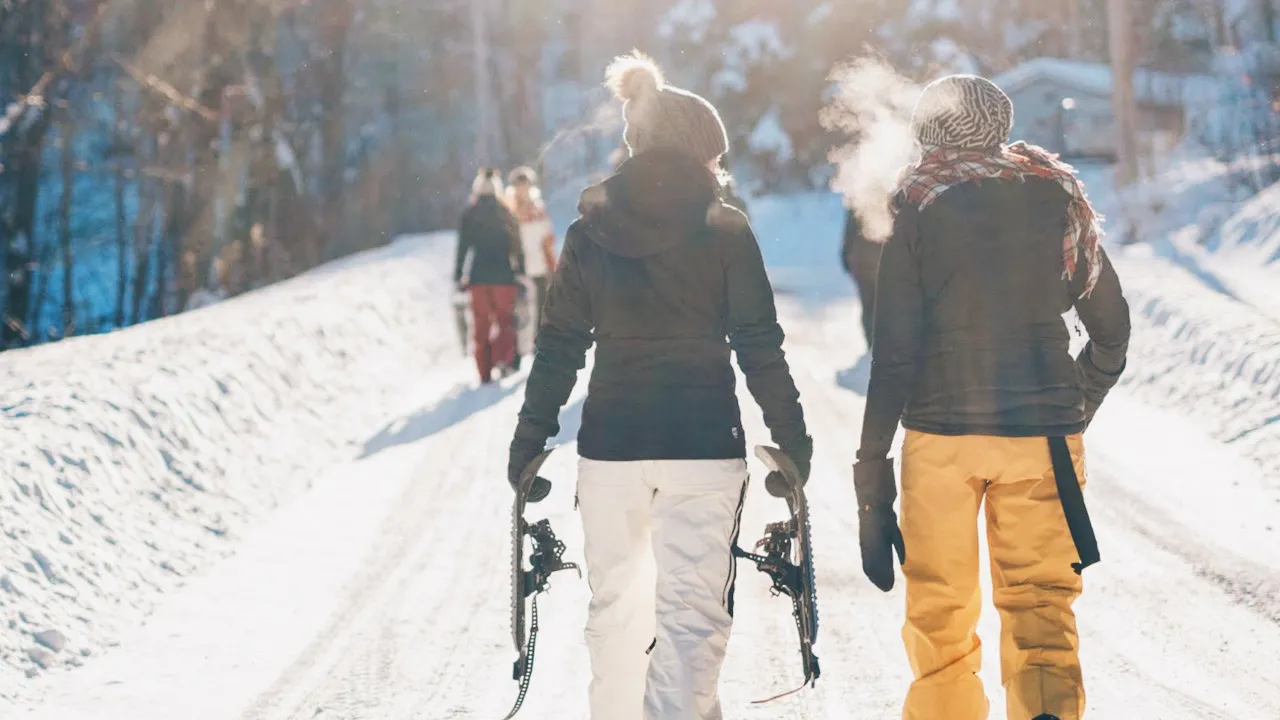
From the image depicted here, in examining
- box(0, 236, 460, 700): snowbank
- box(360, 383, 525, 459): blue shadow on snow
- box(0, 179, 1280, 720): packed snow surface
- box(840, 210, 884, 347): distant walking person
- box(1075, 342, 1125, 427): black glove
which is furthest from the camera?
box(840, 210, 884, 347): distant walking person

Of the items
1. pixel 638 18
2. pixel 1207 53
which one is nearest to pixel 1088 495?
pixel 1207 53

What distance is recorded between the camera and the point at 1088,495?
8102 millimetres

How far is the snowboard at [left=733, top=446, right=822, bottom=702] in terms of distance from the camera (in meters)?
4.01

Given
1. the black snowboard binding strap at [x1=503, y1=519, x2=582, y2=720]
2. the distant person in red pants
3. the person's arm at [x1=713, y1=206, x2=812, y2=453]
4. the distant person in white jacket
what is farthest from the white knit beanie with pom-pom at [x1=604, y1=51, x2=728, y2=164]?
the distant person in white jacket

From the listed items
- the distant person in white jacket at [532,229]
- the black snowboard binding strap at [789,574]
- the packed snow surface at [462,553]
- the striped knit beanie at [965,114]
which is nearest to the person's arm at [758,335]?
the black snowboard binding strap at [789,574]

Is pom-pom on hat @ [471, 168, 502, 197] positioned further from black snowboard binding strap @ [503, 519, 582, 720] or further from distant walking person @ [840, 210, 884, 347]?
black snowboard binding strap @ [503, 519, 582, 720]

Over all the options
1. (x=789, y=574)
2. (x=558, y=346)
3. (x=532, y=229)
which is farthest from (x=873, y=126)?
(x=532, y=229)

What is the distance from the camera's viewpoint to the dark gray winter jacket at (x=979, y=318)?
372 cm

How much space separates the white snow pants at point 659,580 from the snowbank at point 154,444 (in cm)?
273

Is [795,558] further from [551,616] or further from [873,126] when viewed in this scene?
[551,616]

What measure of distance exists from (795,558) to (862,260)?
8.90 meters

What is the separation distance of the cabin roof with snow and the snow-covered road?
98.2 feet

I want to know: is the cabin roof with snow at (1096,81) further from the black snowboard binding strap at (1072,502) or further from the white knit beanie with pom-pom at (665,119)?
the black snowboard binding strap at (1072,502)

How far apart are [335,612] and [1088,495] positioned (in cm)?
427
